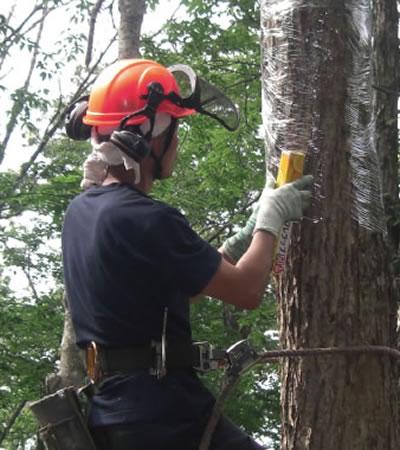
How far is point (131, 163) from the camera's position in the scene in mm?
1865

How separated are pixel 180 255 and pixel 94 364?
39 cm

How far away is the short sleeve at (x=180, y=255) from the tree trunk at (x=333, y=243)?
22.6 inches

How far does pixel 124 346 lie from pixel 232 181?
7351 millimetres

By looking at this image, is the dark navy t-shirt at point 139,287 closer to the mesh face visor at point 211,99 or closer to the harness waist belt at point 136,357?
the harness waist belt at point 136,357

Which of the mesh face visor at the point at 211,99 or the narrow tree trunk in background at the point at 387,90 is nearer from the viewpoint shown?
the mesh face visor at the point at 211,99

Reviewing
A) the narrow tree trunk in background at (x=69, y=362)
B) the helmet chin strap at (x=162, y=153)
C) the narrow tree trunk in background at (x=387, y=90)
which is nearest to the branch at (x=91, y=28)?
the narrow tree trunk in background at (x=387, y=90)

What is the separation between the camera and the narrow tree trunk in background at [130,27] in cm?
578

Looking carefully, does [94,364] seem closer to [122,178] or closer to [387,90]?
[122,178]

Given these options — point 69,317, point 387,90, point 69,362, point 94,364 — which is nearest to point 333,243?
point 94,364

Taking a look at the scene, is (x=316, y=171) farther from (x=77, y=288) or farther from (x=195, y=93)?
(x=77, y=288)

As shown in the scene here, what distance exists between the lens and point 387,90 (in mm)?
5285

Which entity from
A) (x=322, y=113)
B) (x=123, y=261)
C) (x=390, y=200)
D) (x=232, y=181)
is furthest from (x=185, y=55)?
(x=123, y=261)

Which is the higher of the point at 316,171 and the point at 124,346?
the point at 316,171

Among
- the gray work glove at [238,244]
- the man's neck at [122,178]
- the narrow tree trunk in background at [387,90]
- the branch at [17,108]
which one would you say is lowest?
the gray work glove at [238,244]
